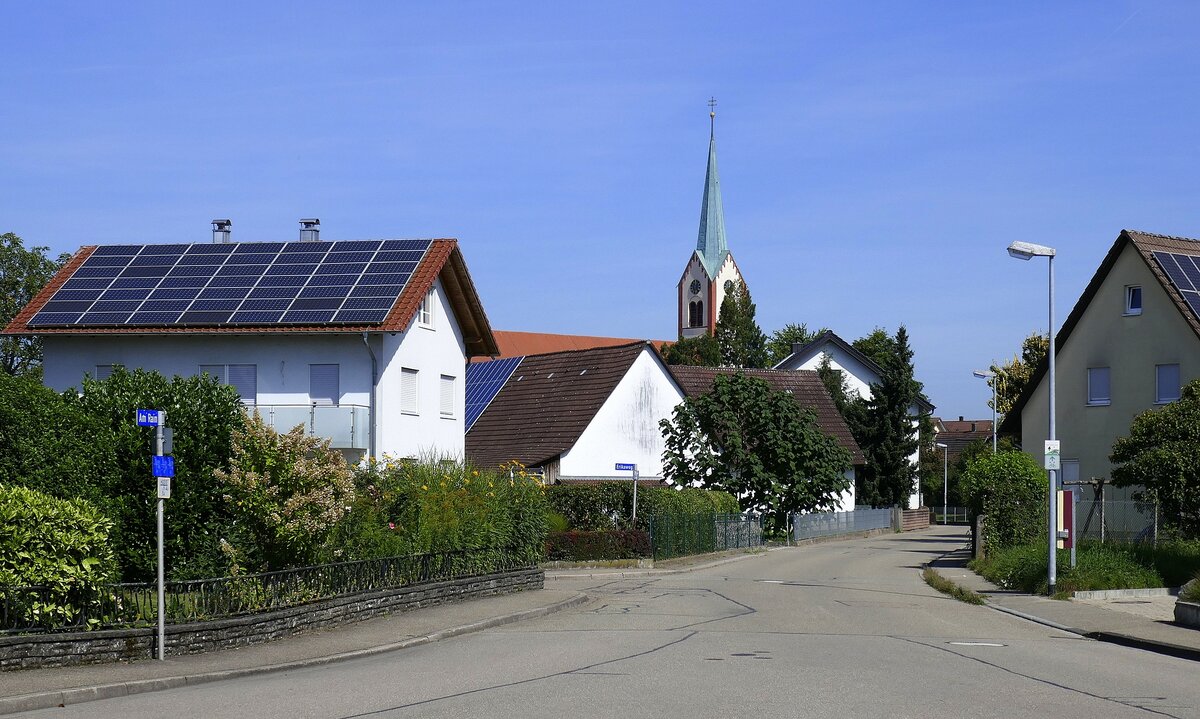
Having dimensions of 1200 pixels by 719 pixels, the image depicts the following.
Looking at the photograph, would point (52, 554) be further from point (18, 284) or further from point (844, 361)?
point (844, 361)

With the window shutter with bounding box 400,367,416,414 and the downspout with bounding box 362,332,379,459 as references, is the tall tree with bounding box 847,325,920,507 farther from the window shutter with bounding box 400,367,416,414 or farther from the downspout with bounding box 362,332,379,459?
the downspout with bounding box 362,332,379,459

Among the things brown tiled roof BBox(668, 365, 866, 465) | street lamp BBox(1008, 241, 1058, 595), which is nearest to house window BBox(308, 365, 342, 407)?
street lamp BBox(1008, 241, 1058, 595)

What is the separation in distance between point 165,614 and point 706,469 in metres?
31.9

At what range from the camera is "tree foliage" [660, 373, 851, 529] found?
46.2 m

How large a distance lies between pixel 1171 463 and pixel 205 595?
21670mm

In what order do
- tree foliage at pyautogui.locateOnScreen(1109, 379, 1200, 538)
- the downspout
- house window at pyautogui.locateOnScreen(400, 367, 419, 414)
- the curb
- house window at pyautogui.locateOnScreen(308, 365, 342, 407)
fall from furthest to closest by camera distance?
1. house window at pyautogui.locateOnScreen(400, 367, 419, 414)
2. house window at pyautogui.locateOnScreen(308, 365, 342, 407)
3. the downspout
4. tree foliage at pyautogui.locateOnScreen(1109, 379, 1200, 538)
5. the curb

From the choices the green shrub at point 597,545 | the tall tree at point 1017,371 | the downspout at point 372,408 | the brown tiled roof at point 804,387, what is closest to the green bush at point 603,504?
the green shrub at point 597,545

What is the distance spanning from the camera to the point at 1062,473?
42.8 metres

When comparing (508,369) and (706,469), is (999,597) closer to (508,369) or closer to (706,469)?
(706,469)

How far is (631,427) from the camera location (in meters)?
49.8

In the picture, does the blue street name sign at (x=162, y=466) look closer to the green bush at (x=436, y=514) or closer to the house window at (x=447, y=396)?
the green bush at (x=436, y=514)

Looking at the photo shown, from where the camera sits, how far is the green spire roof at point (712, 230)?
144375mm

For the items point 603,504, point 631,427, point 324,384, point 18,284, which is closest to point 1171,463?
point 603,504

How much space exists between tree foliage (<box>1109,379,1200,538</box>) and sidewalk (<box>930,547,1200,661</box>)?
174 inches
